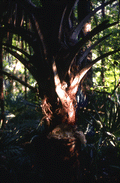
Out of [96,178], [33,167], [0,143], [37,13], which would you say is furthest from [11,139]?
[37,13]

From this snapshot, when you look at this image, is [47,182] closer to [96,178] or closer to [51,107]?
[51,107]

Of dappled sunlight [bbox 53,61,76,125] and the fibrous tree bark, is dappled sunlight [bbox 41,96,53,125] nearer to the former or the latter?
the fibrous tree bark

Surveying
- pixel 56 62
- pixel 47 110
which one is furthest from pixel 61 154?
pixel 56 62

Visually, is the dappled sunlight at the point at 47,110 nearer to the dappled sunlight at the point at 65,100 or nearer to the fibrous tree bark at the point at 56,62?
the fibrous tree bark at the point at 56,62

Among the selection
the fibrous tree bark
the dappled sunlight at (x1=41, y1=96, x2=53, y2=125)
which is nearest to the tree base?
the fibrous tree bark

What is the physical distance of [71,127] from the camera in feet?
5.56

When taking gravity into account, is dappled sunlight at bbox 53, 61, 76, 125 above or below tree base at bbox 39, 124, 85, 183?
above

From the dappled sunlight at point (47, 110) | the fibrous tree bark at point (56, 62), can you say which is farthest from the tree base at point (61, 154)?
the dappled sunlight at point (47, 110)

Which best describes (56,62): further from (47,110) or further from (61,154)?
(61,154)

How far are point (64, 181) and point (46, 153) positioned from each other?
0.35m

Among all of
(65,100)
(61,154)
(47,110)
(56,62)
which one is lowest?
(61,154)

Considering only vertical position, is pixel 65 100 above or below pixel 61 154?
above

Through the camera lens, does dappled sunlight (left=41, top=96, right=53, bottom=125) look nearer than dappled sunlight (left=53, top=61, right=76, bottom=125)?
No

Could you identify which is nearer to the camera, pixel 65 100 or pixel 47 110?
pixel 65 100
